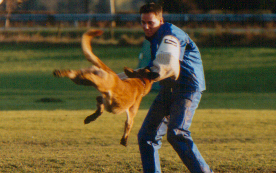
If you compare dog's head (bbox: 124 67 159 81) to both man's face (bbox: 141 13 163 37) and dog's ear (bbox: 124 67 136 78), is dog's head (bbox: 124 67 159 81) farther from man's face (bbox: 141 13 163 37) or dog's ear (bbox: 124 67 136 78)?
man's face (bbox: 141 13 163 37)

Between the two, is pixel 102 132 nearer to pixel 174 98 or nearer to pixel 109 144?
pixel 109 144

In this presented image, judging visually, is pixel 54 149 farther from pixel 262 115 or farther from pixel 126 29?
pixel 126 29

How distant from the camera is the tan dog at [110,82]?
10.7ft

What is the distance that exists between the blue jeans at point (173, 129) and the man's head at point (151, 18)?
0.75 meters

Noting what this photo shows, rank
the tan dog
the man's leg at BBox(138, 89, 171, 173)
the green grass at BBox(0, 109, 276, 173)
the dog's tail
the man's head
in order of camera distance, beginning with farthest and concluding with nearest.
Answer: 1. the green grass at BBox(0, 109, 276, 173)
2. the man's leg at BBox(138, 89, 171, 173)
3. the man's head
4. the dog's tail
5. the tan dog

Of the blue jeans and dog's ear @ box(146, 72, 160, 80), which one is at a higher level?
dog's ear @ box(146, 72, 160, 80)

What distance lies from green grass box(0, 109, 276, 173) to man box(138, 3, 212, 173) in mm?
1160

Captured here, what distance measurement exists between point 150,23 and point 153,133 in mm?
1273

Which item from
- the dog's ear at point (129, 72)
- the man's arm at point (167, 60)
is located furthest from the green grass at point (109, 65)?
the dog's ear at point (129, 72)

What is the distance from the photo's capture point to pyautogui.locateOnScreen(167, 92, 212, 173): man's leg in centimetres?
470

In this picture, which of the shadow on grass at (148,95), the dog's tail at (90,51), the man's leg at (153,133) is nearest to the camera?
the dog's tail at (90,51)

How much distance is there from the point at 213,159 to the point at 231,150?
845 mm

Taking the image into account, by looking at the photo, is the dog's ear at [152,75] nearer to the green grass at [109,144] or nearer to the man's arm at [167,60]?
the man's arm at [167,60]

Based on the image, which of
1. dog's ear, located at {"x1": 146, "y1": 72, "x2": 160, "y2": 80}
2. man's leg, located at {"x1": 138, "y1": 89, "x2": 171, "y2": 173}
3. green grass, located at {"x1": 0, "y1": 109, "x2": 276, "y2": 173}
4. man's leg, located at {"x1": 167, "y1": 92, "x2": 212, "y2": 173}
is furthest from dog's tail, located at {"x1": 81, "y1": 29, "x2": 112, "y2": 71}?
green grass, located at {"x1": 0, "y1": 109, "x2": 276, "y2": 173}
